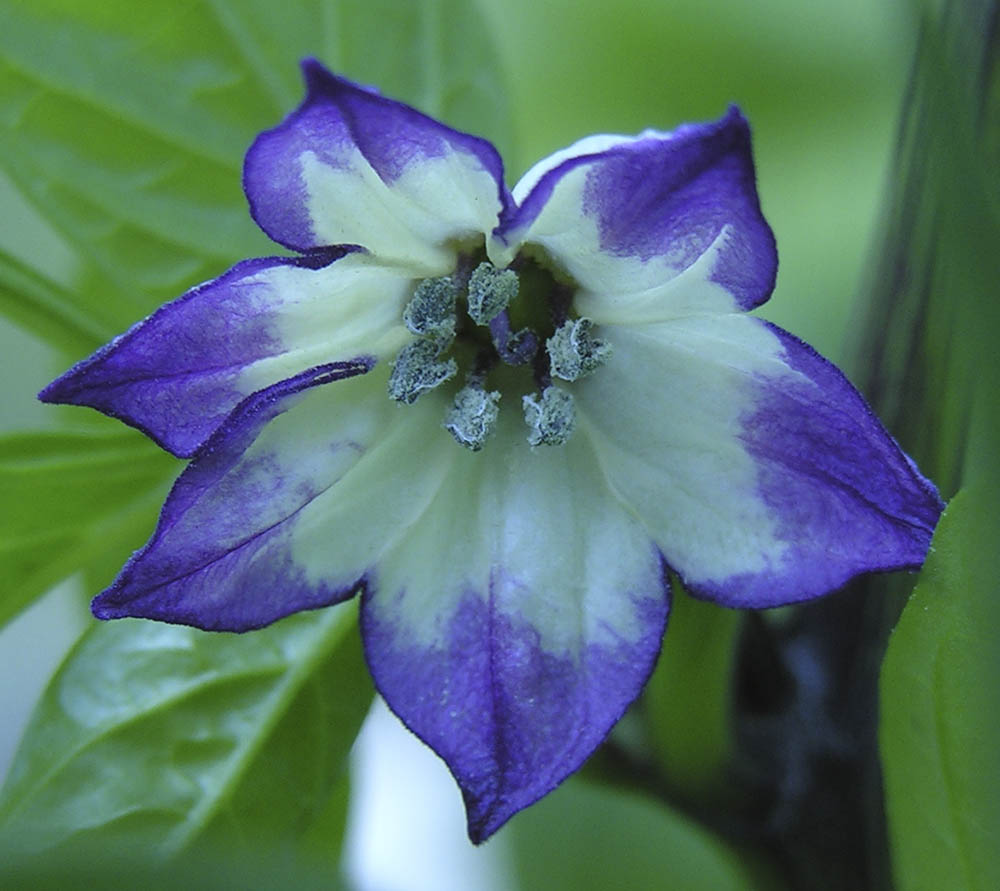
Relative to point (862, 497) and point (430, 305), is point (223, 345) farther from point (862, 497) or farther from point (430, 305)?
point (862, 497)

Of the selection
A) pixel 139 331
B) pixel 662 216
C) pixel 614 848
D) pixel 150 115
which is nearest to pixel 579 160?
pixel 662 216

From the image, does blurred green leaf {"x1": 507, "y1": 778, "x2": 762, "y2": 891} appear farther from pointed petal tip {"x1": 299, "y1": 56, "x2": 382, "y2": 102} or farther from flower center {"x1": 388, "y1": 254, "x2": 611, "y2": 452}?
pointed petal tip {"x1": 299, "y1": 56, "x2": 382, "y2": 102}

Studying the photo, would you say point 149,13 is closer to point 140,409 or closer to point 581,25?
point 140,409

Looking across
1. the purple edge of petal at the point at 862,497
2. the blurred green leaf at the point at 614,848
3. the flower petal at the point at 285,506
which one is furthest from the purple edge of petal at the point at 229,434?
the blurred green leaf at the point at 614,848

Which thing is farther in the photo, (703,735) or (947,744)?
(703,735)

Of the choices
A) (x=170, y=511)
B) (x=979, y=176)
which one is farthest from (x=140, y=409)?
(x=979, y=176)

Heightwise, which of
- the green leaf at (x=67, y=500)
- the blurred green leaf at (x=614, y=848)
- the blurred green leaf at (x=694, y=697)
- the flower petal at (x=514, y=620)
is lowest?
the blurred green leaf at (x=614, y=848)

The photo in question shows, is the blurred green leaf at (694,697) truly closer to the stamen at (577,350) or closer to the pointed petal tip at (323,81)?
the stamen at (577,350)
